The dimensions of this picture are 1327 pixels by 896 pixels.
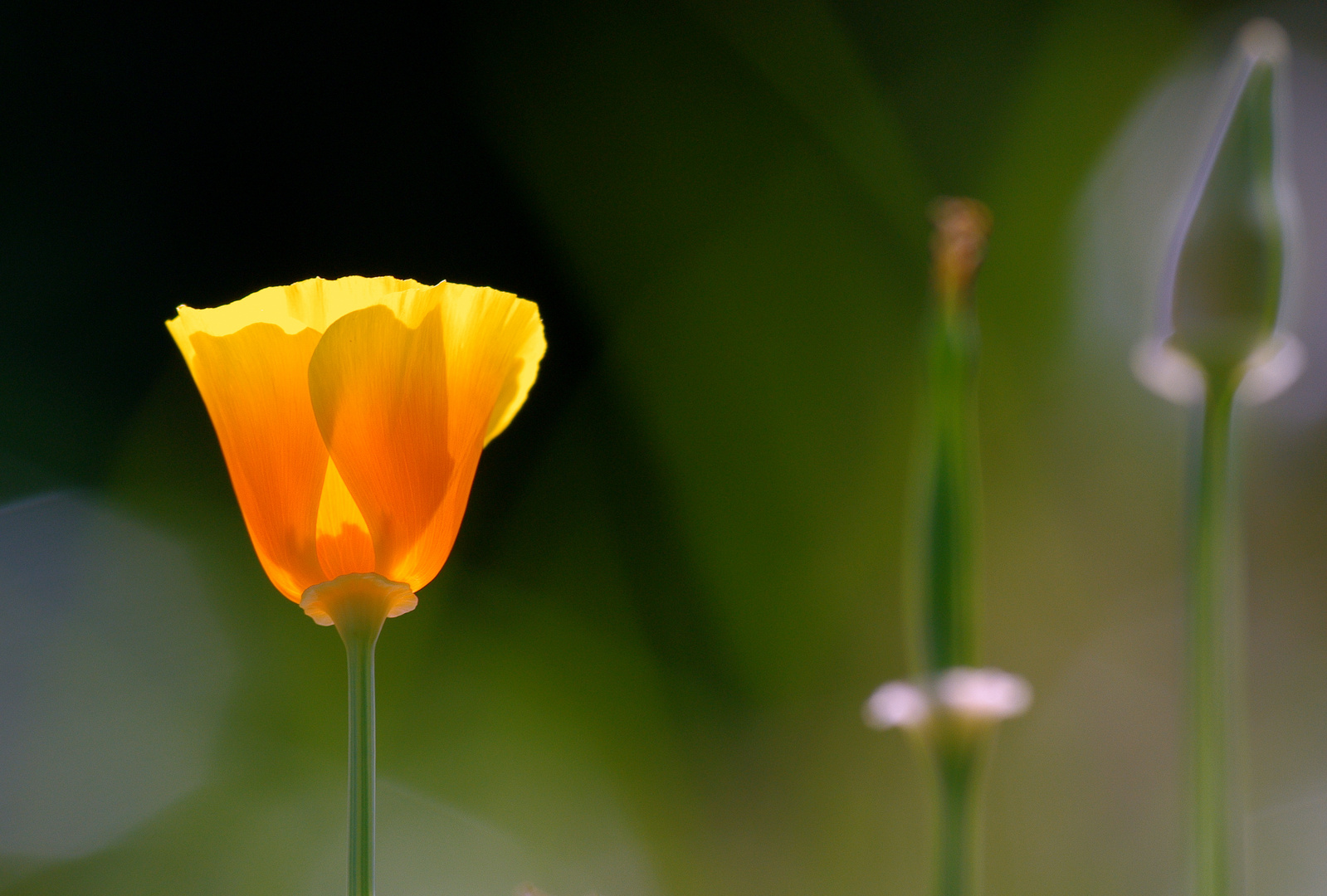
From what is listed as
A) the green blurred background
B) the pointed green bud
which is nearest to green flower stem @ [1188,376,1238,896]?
the pointed green bud

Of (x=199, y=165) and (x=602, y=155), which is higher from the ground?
(x=602, y=155)

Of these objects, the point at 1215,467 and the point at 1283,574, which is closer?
the point at 1215,467

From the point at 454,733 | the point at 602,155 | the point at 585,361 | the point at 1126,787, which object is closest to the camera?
the point at 1126,787

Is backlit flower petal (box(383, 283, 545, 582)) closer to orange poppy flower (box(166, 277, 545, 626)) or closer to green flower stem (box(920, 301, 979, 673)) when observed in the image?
orange poppy flower (box(166, 277, 545, 626))

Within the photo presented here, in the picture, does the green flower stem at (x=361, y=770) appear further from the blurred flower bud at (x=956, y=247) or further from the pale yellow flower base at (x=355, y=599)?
the blurred flower bud at (x=956, y=247)

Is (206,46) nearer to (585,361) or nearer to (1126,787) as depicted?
(585,361)

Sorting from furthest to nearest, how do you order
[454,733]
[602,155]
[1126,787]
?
[602,155]
[454,733]
[1126,787]

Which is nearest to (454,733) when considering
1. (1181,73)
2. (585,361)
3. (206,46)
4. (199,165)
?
(585,361)

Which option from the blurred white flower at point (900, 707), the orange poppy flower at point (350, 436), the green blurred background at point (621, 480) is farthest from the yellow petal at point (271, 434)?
the green blurred background at point (621, 480)
